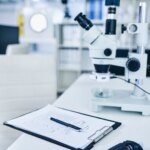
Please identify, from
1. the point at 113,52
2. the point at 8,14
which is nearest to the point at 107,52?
the point at 113,52

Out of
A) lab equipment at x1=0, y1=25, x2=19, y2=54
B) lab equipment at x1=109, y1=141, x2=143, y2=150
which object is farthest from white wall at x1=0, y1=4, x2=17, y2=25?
lab equipment at x1=109, y1=141, x2=143, y2=150

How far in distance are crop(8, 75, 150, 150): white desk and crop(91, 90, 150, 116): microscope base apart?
0.08 ft

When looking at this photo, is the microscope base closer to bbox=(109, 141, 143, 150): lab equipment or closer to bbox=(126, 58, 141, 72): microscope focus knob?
bbox=(126, 58, 141, 72): microscope focus knob

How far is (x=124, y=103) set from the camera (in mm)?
928

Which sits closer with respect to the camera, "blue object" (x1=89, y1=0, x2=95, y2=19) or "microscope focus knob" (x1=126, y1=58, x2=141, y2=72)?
"microscope focus knob" (x1=126, y1=58, x2=141, y2=72)

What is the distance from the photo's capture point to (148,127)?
799 millimetres

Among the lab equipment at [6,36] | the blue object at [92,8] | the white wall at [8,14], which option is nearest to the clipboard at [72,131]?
the lab equipment at [6,36]

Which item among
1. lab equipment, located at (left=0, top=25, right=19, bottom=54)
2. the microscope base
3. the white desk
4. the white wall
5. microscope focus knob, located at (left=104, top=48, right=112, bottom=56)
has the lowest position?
the white desk

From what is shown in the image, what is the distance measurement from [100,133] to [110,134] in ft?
0.16

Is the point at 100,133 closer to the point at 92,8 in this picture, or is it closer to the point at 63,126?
the point at 63,126

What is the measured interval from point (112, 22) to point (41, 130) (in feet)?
1.62

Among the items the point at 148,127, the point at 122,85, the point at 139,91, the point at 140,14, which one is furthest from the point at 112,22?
the point at 122,85

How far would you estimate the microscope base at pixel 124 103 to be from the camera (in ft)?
2.96

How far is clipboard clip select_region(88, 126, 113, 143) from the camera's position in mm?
678
